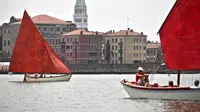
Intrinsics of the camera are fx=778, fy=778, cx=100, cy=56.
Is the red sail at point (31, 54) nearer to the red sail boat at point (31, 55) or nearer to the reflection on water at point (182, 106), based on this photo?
the red sail boat at point (31, 55)

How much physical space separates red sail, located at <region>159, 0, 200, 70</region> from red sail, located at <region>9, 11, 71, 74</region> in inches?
1662

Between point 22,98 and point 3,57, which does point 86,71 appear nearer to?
point 3,57

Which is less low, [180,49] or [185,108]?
[180,49]

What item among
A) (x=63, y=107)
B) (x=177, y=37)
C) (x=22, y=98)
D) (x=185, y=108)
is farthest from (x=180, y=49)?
(x=22, y=98)

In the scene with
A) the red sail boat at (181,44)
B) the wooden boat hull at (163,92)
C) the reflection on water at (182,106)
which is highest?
the red sail boat at (181,44)

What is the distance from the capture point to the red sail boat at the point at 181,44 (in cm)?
4769

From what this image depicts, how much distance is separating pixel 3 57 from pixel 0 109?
459 feet

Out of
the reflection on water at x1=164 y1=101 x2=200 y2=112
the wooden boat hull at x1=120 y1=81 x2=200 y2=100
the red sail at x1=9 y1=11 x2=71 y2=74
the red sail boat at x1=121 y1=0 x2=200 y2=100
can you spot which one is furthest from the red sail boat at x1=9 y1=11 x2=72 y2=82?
the reflection on water at x1=164 y1=101 x2=200 y2=112

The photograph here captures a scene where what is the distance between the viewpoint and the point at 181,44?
48.9 m

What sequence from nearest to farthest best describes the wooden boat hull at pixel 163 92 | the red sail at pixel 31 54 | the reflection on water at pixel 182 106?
the reflection on water at pixel 182 106 < the wooden boat hull at pixel 163 92 < the red sail at pixel 31 54

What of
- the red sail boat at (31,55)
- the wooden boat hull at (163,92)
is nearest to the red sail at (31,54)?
the red sail boat at (31,55)

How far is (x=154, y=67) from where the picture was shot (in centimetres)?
17762

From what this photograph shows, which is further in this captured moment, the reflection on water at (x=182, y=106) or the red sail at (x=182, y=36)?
the red sail at (x=182, y=36)

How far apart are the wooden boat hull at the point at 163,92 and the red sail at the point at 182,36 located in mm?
1500
